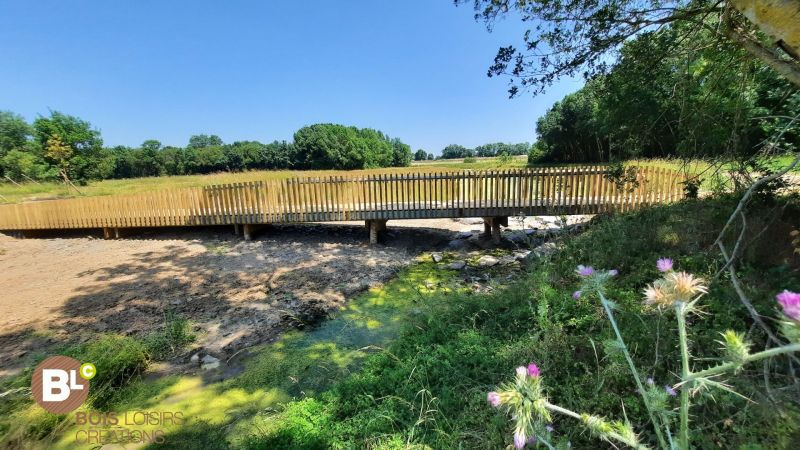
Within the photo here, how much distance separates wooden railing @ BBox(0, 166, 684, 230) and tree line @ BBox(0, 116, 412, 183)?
70.4 feet

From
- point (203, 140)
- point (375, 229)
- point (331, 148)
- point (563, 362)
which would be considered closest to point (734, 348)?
point (563, 362)

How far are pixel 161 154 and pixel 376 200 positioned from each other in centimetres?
9122

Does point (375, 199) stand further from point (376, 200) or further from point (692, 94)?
point (692, 94)

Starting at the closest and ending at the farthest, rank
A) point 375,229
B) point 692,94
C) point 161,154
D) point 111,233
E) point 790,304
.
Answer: point 790,304, point 692,94, point 375,229, point 111,233, point 161,154

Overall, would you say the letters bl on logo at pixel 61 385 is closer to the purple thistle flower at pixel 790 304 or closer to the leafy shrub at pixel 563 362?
the leafy shrub at pixel 563 362

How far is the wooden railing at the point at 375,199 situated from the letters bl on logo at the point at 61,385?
6.76m

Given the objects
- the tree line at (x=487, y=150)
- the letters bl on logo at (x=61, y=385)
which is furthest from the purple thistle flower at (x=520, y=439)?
the tree line at (x=487, y=150)

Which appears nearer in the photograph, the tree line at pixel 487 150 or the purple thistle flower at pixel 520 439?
the purple thistle flower at pixel 520 439

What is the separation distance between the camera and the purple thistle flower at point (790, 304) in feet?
2.53

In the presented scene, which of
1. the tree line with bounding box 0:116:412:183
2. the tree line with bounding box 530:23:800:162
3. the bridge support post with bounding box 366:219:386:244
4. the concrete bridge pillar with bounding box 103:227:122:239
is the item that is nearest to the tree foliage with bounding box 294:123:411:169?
the tree line with bounding box 0:116:412:183

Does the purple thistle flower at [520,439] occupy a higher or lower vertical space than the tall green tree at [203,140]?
lower

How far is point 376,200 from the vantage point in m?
10.2

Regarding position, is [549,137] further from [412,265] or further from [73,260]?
[73,260]

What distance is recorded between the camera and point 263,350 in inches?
192
